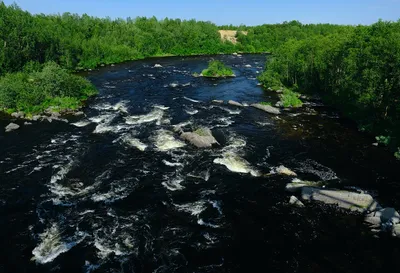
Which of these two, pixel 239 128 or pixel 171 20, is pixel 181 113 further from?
pixel 171 20

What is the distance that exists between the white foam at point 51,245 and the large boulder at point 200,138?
59.7 ft

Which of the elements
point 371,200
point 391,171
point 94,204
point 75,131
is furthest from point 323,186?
point 75,131

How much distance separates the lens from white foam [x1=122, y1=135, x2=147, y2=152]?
37.8 metres

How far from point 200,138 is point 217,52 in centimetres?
10518

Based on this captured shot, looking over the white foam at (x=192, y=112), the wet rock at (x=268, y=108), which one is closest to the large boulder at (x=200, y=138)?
the white foam at (x=192, y=112)

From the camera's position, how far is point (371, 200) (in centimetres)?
2659

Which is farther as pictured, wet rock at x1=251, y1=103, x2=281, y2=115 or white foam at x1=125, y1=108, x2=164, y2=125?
wet rock at x1=251, y1=103, x2=281, y2=115

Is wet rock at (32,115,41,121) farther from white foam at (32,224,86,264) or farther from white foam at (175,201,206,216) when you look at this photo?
white foam at (175,201,206,216)

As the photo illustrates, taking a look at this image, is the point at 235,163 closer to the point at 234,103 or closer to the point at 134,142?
the point at 134,142

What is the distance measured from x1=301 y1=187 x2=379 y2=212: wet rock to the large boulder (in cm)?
1379

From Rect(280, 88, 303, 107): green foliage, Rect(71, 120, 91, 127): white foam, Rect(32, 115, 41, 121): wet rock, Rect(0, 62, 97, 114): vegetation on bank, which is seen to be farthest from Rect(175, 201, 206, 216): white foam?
Rect(280, 88, 303, 107): green foliage

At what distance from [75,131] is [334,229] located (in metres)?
33.7

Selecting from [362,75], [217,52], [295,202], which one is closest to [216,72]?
[362,75]

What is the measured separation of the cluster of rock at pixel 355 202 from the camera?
80.4 ft
